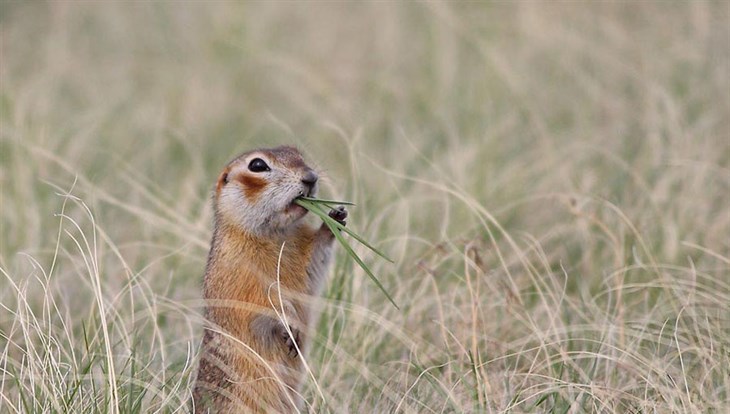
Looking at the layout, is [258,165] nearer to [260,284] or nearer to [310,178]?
[310,178]

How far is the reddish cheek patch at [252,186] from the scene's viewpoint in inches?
177

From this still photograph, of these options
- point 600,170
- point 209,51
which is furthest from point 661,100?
point 209,51

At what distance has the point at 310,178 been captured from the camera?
174 inches

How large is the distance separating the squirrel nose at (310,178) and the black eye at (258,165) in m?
0.15

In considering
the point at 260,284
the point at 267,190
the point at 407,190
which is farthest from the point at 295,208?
the point at 407,190

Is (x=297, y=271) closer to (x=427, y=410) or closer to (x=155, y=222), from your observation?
(x=427, y=410)

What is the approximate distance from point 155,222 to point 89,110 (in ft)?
10.3

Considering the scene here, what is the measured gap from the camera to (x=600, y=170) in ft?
23.8

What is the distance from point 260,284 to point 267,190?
0.35m

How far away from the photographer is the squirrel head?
4.43 metres

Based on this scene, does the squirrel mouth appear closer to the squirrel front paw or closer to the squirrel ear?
the squirrel front paw

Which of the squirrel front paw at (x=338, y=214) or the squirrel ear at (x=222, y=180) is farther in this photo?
the squirrel ear at (x=222, y=180)

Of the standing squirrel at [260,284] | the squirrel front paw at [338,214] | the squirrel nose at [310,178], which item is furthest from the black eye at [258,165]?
the squirrel front paw at [338,214]

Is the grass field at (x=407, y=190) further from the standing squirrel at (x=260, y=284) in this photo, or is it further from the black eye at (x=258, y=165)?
the black eye at (x=258, y=165)
